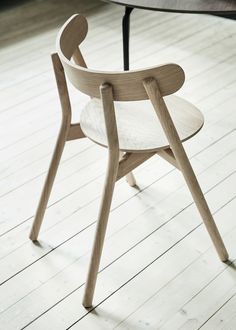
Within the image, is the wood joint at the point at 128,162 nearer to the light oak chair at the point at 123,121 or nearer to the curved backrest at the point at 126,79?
the light oak chair at the point at 123,121

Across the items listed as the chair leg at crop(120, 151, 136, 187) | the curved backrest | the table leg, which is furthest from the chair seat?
the table leg

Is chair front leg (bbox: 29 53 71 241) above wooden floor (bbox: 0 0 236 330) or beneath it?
above

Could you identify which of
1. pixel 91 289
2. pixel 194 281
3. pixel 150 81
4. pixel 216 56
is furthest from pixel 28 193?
pixel 216 56

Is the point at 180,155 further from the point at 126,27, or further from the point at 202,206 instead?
the point at 126,27

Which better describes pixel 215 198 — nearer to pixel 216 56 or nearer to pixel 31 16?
pixel 216 56

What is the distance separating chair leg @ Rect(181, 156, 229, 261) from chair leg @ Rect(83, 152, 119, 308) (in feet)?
0.66

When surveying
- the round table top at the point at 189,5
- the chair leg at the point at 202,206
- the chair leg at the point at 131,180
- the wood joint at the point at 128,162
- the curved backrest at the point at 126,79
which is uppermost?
the curved backrest at the point at 126,79

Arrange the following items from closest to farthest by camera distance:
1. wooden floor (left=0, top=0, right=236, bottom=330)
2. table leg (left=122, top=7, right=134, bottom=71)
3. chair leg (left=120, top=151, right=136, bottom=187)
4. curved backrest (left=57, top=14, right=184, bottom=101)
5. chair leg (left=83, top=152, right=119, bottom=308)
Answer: curved backrest (left=57, top=14, right=184, bottom=101)
chair leg (left=83, top=152, right=119, bottom=308)
wooden floor (left=0, top=0, right=236, bottom=330)
chair leg (left=120, top=151, right=136, bottom=187)
table leg (left=122, top=7, right=134, bottom=71)

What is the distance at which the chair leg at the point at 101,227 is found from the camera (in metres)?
1.39

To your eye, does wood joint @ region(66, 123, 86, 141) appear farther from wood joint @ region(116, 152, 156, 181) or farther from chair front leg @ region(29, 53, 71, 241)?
wood joint @ region(116, 152, 156, 181)

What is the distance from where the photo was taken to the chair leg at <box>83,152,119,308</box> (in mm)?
1388

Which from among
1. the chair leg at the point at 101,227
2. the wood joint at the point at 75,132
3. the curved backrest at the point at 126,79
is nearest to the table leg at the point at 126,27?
the wood joint at the point at 75,132

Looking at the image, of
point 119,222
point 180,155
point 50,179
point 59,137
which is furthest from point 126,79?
point 119,222

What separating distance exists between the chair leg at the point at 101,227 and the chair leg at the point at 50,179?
255 millimetres
